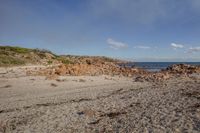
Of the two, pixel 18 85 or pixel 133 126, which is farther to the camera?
pixel 18 85

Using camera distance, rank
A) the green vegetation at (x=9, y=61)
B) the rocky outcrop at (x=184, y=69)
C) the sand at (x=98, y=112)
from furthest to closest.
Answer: the green vegetation at (x=9, y=61) → the rocky outcrop at (x=184, y=69) → the sand at (x=98, y=112)

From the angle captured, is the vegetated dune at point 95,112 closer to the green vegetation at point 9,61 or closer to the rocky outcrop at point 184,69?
the rocky outcrop at point 184,69

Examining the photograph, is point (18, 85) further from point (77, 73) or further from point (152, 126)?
point (152, 126)

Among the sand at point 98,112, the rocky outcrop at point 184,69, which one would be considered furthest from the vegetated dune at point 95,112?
the rocky outcrop at point 184,69

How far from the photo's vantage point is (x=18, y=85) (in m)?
23.7

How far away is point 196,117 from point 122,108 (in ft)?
13.5

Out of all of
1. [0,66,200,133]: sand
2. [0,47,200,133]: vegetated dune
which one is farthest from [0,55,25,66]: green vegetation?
[0,66,200,133]: sand

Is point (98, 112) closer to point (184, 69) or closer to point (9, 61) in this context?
point (184, 69)

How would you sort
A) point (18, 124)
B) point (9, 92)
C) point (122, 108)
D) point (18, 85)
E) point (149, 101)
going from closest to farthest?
point (18, 124) → point (122, 108) → point (149, 101) → point (9, 92) → point (18, 85)

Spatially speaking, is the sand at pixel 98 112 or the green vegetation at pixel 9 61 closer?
the sand at pixel 98 112

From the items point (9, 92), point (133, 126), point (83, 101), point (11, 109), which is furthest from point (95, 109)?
point (9, 92)

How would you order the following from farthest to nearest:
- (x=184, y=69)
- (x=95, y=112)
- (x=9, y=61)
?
(x=9, y=61) → (x=184, y=69) → (x=95, y=112)

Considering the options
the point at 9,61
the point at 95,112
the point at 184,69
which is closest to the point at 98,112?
the point at 95,112

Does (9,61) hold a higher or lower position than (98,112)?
higher
